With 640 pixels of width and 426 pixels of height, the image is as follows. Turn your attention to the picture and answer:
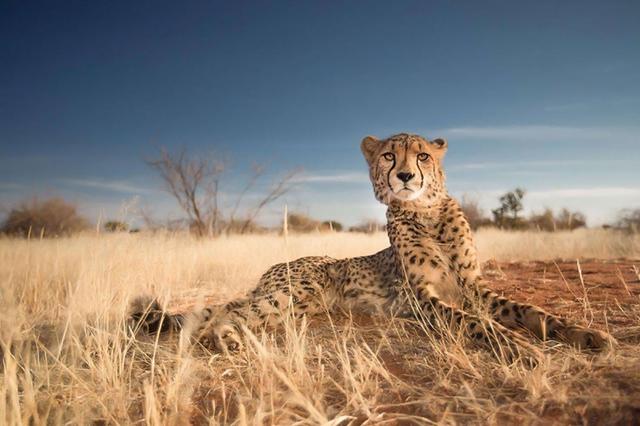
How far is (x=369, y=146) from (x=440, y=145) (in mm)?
589

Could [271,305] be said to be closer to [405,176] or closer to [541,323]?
[405,176]

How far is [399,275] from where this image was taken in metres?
3.59

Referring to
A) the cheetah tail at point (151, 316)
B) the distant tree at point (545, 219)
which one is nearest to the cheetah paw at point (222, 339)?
the cheetah tail at point (151, 316)

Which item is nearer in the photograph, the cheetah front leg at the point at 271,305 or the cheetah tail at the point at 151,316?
the cheetah front leg at the point at 271,305

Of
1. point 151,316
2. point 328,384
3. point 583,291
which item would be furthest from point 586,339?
point 151,316

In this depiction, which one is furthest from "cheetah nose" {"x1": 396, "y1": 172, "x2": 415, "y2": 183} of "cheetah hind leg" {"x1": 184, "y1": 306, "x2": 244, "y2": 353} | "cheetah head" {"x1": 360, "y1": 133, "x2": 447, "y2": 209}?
"cheetah hind leg" {"x1": 184, "y1": 306, "x2": 244, "y2": 353}

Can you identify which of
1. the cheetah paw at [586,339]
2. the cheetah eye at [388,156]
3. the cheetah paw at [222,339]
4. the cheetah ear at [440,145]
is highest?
the cheetah ear at [440,145]

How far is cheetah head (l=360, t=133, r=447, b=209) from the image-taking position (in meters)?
3.38

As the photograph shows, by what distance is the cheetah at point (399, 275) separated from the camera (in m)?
3.19

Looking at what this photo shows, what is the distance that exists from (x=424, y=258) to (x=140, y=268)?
3375mm

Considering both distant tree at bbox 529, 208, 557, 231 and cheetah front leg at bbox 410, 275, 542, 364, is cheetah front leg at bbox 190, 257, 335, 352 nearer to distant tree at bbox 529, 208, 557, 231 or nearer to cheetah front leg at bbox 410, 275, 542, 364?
cheetah front leg at bbox 410, 275, 542, 364

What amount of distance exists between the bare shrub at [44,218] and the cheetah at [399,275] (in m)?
15.5

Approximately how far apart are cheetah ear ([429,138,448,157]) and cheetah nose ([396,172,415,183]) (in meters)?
0.50

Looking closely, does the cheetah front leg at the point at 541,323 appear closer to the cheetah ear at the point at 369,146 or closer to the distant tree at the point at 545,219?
the cheetah ear at the point at 369,146
